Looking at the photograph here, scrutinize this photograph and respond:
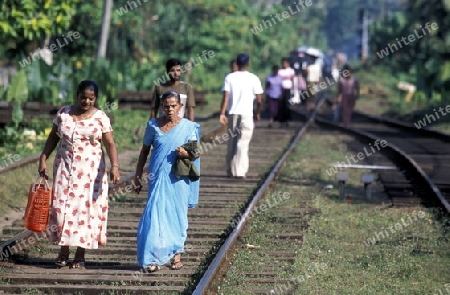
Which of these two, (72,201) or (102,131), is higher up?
(102,131)

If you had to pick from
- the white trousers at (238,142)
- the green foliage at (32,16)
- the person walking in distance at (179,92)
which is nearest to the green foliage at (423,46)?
→ the green foliage at (32,16)

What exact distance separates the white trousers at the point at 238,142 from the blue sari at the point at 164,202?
568 centimetres

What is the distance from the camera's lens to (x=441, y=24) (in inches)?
1880

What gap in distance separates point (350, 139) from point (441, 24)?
1021 inches

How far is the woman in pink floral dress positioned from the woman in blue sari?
371 mm

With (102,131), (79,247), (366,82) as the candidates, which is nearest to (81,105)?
(102,131)

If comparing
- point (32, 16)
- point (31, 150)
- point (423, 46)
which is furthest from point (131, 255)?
point (423, 46)

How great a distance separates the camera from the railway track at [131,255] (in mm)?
7902

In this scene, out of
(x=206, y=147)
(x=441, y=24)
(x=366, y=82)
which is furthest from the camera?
(x=366, y=82)

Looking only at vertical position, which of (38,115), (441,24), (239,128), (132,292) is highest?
(441,24)

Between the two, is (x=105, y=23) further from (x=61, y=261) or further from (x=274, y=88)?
(x=61, y=261)

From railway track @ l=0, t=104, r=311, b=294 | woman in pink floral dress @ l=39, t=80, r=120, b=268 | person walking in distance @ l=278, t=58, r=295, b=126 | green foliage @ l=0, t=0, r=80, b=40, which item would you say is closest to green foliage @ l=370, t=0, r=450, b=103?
person walking in distance @ l=278, t=58, r=295, b=126

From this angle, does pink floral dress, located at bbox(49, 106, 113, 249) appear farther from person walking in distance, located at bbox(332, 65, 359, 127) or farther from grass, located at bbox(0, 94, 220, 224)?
person walking in distance, located at bbox(332, 65, 359, 127)

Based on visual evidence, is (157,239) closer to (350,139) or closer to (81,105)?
(81,105)
